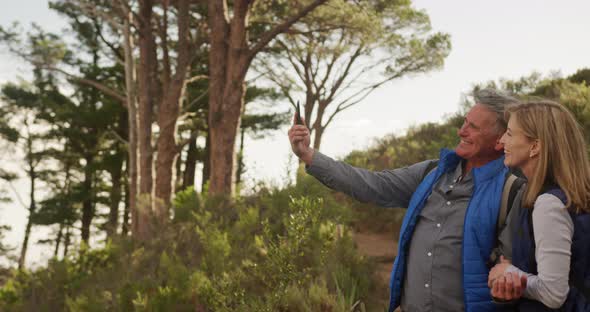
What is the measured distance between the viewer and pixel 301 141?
284cm

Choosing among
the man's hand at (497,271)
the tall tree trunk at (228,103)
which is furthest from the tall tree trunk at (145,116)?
the man's hand at (497,271)

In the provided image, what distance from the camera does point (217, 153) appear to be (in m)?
10.9

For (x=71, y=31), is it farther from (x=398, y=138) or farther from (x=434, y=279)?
(x=434, y=279)

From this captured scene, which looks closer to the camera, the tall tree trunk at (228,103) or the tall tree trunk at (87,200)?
the tall tree trunk at (228,103)

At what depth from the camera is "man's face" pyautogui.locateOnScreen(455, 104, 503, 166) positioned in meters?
2.61

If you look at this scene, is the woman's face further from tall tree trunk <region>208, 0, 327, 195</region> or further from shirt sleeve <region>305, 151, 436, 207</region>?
tall tree trunk <region>208, 0, 327, 195</region>

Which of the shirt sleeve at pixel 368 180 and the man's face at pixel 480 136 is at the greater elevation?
the man's face at pixel 480 136

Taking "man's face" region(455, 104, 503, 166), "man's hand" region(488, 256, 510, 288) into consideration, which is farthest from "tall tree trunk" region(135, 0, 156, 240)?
"man's hand" region(488, 256, 510, 288)

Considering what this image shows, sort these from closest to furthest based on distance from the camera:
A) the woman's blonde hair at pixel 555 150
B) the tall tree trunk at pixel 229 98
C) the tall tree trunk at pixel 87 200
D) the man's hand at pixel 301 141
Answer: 1. the woman's blonde hair at pixel 555 150
2. the man's hand at pixel 301 141
3. the tall tree trunk at pixel 229 98
4. the tall tree trunk at pixel 87 200

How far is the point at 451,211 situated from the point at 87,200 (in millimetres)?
23285

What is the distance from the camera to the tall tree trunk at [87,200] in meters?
23.1

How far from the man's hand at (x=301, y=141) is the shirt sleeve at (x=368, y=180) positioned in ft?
0.12

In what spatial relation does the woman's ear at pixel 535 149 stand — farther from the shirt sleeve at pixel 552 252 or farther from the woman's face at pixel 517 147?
the shirt sleeve at pixel 552 252

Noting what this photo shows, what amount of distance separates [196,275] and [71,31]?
18691 mm
